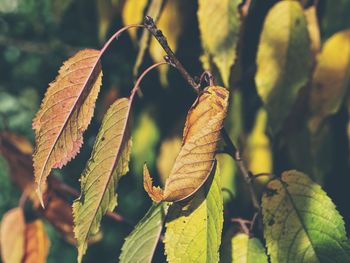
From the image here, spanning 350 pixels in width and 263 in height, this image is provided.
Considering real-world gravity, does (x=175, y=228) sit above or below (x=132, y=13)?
below

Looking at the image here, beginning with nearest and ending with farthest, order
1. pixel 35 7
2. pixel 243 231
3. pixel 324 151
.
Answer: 1. pixel 243 231
2. pixel 324 151
3. pixel 35 7

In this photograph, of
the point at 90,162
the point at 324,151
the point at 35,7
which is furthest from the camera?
the point at 35,7

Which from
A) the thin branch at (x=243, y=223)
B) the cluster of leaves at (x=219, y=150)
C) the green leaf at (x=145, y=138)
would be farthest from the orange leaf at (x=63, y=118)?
the green leaf at (x=145, y=138)

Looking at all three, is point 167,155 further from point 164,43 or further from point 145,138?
point 164,43

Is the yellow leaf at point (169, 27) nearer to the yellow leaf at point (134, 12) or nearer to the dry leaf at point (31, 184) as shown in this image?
the yellow leaf at point (134, 12)

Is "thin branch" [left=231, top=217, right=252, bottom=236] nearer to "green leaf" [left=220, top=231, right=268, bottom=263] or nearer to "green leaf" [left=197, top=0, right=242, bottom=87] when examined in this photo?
"green leaf" [left=220, top=231, right=268, bottom=263]

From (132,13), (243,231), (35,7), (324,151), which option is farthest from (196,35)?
(35,7)

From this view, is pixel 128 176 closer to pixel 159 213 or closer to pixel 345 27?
pixel 345 27
